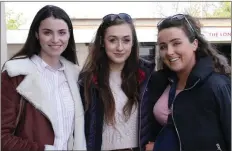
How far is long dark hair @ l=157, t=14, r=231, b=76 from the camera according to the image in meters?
2.22

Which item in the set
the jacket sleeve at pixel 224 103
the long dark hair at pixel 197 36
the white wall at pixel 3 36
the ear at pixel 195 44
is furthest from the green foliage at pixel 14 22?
the jacket sleeve at pixel 224 103

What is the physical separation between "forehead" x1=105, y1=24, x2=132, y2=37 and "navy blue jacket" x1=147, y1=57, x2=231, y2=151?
58 centimetres

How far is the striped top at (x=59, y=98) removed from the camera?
210cm

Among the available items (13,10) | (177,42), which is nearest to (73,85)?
(177,42)

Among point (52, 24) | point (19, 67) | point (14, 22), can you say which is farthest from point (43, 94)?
point (14, 22)

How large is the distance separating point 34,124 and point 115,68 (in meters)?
0.78

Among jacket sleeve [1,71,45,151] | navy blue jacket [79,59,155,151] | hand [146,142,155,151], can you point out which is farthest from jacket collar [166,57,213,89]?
jacket sleeve [1,71,45,151]

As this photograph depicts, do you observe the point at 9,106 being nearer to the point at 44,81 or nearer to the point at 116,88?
the point at 44,81

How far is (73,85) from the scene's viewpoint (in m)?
2.26

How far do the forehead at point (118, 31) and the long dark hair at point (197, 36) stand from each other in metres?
0.25

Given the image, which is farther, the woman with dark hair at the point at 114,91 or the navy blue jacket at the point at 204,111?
the woman with dark hair at the point at 114,91

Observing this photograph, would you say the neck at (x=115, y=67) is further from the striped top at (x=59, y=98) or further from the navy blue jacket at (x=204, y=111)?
the navy blue jacket at (x=204, y=111)

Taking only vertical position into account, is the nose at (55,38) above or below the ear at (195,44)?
above

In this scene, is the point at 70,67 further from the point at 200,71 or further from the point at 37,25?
the point at 200,71
